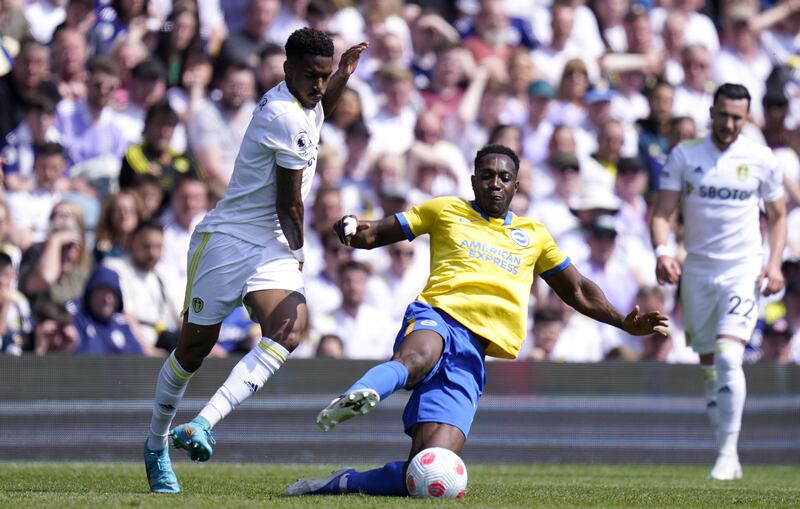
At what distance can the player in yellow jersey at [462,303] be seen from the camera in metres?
6.96

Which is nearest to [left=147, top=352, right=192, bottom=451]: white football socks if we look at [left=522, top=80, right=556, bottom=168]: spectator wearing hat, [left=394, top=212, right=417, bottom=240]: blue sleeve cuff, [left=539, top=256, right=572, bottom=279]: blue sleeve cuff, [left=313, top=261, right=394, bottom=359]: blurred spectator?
[left=394, top=212, right=417, bottom=240]: blue sleeve cuff

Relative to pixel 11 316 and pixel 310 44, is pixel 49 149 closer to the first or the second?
pixel 11 316

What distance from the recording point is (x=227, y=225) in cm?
735

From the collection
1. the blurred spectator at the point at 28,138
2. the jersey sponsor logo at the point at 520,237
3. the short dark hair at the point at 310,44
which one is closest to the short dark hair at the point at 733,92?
the jersey sponsor logo at the point at 520,237

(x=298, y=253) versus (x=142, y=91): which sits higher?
(x=142, y=91)

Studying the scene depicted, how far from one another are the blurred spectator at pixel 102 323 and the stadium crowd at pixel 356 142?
0.06 feet

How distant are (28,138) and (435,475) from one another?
24.1 feet

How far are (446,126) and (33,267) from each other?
5309mm

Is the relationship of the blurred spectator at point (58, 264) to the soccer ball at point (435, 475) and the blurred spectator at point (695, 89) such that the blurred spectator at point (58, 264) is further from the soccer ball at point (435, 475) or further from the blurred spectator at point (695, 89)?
the blurred spectator at point (695, 89)

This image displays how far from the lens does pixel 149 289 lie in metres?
11.8

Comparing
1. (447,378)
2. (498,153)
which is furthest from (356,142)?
(447,378)

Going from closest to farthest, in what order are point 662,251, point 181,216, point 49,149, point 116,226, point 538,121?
point 662,251
point 116,226
point 49,149
point 181,216
point 538,121

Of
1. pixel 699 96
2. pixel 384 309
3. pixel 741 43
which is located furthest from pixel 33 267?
pixel 741 43

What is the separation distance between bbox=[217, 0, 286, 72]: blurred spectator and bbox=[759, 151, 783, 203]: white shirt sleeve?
585 centimetres
